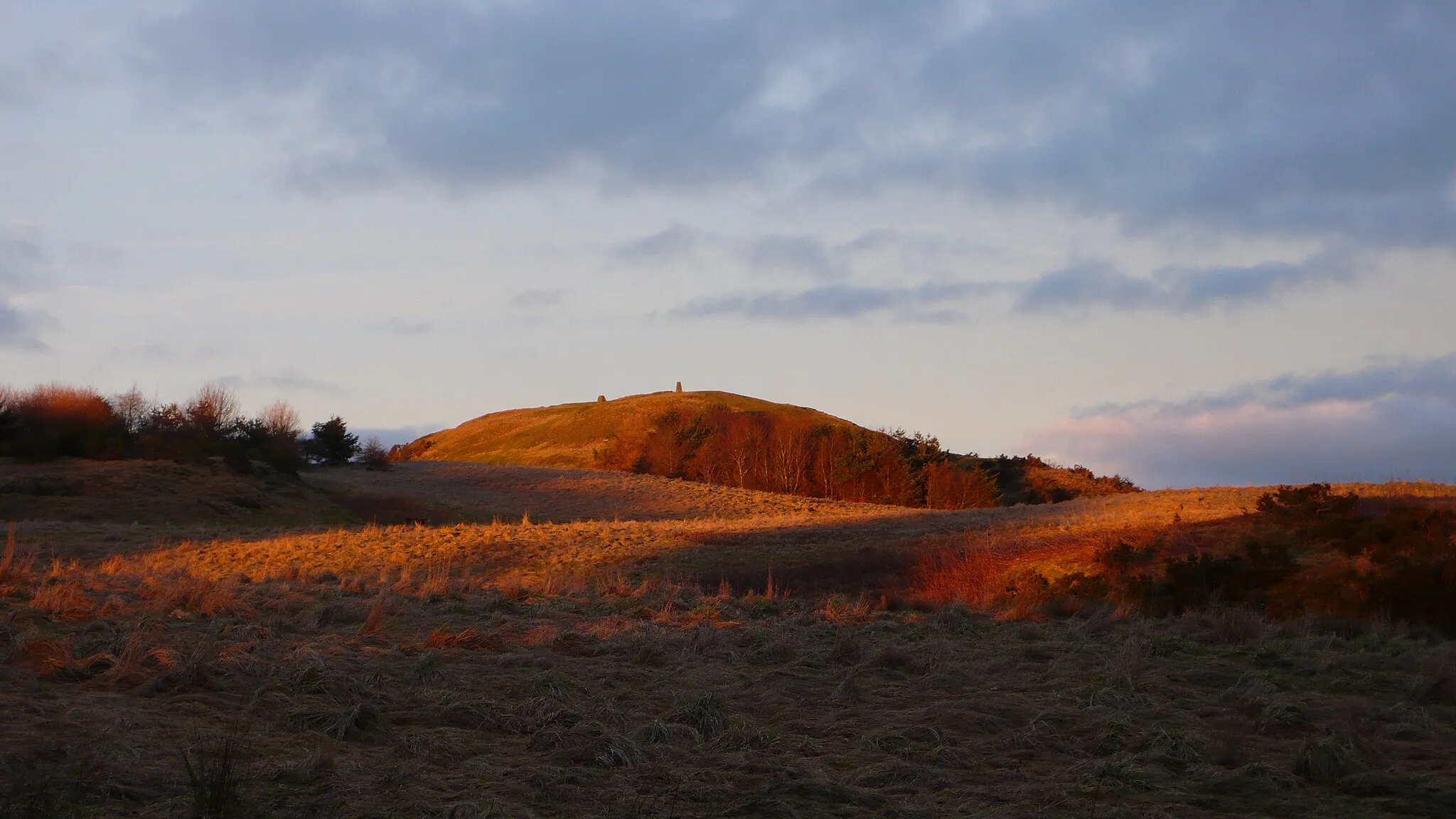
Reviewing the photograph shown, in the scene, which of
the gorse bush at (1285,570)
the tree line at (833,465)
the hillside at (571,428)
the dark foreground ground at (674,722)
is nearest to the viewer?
the dark foreground ground at (674,722)

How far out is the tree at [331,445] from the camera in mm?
62062

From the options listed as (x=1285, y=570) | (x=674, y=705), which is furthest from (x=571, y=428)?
(x=674, y=705)

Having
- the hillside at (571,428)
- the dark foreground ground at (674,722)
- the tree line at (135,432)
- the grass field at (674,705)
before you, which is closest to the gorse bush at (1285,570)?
the grass field at (674,705)

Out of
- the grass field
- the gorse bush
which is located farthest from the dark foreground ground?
the gorse bush

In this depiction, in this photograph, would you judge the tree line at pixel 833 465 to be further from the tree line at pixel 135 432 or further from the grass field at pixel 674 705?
the grass field at pixel 674 705

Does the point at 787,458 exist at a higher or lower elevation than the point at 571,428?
lower

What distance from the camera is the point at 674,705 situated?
6.70m

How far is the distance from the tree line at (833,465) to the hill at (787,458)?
0.25 ft

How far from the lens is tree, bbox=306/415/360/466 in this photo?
62062mm

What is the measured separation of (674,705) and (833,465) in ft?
192

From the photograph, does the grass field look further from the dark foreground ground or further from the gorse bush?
the gorse bush

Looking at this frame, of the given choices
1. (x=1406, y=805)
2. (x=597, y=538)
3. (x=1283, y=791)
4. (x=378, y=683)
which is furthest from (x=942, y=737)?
(x=597, y=538)

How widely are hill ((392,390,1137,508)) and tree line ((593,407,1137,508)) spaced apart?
76mm

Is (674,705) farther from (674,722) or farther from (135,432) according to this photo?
(135,432)
